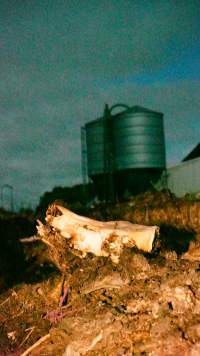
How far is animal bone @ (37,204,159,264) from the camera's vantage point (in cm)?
615

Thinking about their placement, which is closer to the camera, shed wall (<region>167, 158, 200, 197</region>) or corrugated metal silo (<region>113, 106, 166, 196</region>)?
shed wall (<region>167, 158, 200, 197</region>)

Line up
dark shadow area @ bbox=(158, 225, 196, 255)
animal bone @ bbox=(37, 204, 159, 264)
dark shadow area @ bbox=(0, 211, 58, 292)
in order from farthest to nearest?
dark shadow area @ bbox=(0, 211, 58, 292)
dark shadow area @ bbox=(158, 225, 196, 255)
animal bone @ bbox=(37, 204, 159, 264)

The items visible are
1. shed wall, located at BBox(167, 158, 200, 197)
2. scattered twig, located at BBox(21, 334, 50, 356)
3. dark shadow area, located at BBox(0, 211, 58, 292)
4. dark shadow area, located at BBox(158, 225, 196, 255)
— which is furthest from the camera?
shed wall, located at BBox(167, 158, 200, 197)

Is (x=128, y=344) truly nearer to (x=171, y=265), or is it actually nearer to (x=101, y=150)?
(x=171, y=265)

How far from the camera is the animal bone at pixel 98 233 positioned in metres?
6.15

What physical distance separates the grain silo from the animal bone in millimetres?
13694

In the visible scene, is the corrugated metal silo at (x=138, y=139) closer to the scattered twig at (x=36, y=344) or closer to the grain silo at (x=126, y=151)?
the grain silo at (x=126, y=151)

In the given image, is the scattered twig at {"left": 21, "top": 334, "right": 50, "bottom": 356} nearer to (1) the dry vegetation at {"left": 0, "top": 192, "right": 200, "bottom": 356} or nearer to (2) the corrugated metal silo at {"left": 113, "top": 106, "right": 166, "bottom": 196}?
(1) the dry vegetation at {"left": 0, "top": 192, "right": 200, "bottom": 356}

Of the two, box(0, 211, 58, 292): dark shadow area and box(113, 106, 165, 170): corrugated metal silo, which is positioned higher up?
box(113, 106, 165, 170): corrugated metal silo

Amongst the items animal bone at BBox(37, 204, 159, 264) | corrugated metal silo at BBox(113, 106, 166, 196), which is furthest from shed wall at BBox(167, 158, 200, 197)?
animal bone at BBox(37, 204, 159, 264)

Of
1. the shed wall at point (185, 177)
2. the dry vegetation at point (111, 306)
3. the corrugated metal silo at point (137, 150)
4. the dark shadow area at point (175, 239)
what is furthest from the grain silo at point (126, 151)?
the dry vegetation at point (111, 306)

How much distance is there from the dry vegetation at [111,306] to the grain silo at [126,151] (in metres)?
13.6

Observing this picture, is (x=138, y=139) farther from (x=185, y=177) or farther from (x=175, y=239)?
(x=175, y=239)

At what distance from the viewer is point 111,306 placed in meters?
5.32
